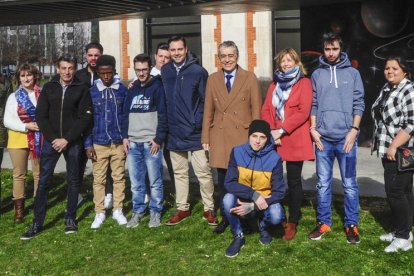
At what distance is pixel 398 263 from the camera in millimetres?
4695

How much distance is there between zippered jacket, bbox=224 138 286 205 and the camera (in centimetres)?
505

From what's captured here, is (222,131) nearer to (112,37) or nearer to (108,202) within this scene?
(108,202)

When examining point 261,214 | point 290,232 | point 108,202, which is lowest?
point 290,232

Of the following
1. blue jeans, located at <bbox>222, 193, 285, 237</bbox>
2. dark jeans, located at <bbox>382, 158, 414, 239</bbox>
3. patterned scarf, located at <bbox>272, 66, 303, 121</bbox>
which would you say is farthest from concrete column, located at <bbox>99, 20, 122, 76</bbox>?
dark jeans, located at <bbox>382, 158, 414, 239</bbox>

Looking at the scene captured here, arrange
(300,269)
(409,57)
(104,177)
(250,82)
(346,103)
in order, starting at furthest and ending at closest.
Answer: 1. (409,57)
2. (104,177)
3. (250,82)
4. (346,103)
5. (300,269)

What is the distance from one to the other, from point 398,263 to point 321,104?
5.26 feet

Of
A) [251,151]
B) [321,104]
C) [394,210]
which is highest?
[321,104]

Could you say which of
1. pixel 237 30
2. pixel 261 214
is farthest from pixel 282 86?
pixel 237 30

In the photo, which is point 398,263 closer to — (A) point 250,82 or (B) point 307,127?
(B) point 307,127

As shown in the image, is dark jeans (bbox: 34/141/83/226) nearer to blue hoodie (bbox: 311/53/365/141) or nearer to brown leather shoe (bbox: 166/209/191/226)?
brown leather shoe (bbox: 166/209/191/226)

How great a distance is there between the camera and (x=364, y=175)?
8.45 meters

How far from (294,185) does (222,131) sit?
0.92m

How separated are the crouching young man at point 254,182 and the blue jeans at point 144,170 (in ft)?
3.51

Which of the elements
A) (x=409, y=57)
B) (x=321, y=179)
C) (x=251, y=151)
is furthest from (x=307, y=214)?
(x=409, y=57)
